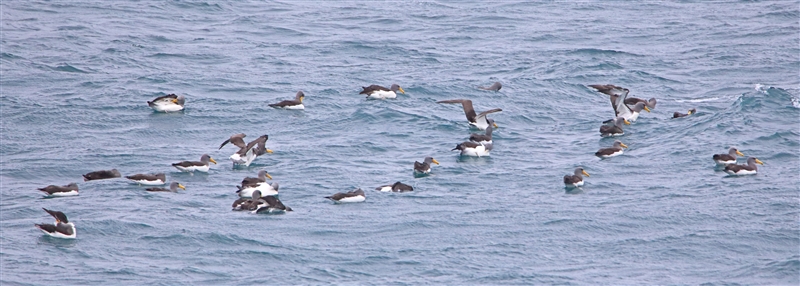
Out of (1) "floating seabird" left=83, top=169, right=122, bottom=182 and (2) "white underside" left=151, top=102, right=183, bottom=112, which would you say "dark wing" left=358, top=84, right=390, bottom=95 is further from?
(1) "floating seabird" left=83, top=169, right=122, bottom=182

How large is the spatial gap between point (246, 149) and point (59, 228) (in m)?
5.27

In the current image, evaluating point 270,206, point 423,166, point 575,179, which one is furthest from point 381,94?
point 270,206

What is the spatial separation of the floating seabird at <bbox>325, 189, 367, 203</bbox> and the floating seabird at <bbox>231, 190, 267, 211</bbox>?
131cm

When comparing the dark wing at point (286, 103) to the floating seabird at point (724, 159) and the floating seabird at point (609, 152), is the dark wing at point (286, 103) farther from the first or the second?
the floating seabird at point (724, 159)

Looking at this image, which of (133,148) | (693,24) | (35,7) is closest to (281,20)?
(35,7)

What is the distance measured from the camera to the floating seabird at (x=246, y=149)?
810 inches

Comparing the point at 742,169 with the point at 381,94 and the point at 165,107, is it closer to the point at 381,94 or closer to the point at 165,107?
the point at 381,94

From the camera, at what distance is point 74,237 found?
16062 millimetres

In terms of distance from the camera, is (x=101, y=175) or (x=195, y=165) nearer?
(x=101, y=175)

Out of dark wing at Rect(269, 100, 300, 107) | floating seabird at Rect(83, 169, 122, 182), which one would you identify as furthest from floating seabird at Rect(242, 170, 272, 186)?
dark wing at Rect(269, 100, 300, 107)

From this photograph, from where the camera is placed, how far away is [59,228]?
15.9 meters

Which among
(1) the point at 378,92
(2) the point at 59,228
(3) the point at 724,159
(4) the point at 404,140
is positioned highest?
(2) the point at 59,228

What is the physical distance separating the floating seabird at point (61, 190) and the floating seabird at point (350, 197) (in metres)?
Answer: 4.46

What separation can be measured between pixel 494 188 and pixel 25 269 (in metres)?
8.43
